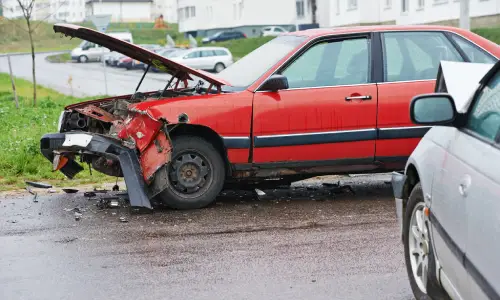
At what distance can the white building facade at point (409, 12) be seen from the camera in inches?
1668

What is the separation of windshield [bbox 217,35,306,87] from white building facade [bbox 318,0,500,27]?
33972 millimetres

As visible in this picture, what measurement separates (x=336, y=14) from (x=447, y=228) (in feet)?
193

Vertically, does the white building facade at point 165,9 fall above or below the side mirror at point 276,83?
above

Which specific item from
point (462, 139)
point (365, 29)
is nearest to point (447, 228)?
point (462, 139)

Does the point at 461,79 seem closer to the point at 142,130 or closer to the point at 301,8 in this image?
the point at 142,130

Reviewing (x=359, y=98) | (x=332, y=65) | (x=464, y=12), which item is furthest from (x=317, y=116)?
(x=464, y=12)

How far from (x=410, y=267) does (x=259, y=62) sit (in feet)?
14.4

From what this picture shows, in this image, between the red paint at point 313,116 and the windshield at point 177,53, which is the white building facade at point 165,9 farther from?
the red paint at point 313,116

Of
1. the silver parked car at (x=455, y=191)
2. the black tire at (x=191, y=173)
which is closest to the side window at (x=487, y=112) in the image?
the silver parked car at (x=455, y=191)

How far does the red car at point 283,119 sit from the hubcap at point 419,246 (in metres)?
3.48

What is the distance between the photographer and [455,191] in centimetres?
411

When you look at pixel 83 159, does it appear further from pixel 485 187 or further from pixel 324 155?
pixel 485 187

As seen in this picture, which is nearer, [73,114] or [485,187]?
[485,187]

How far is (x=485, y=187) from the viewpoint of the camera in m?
3.63
